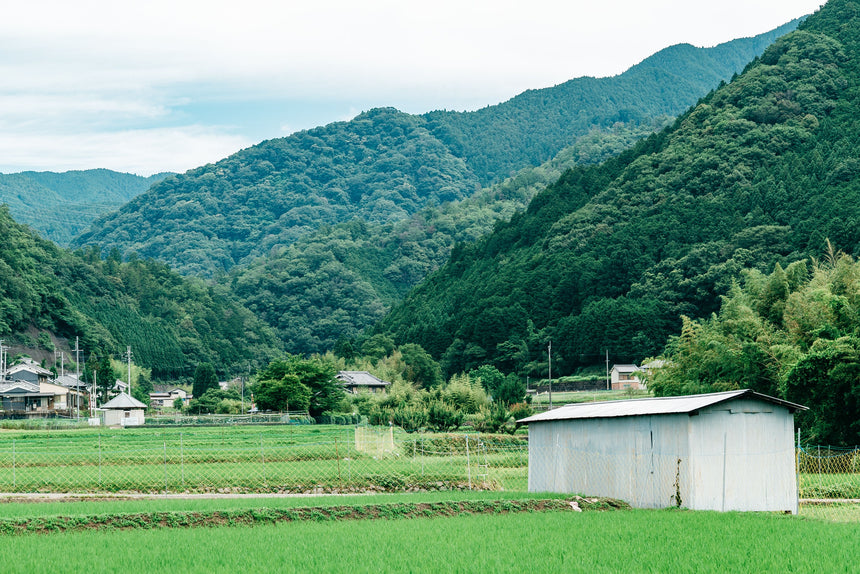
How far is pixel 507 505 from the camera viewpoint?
839 inches

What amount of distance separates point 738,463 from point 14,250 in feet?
356

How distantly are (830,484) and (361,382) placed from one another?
6758 cm

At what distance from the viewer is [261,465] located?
33094 millimetres

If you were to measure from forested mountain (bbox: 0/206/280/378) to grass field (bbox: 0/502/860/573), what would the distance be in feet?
309

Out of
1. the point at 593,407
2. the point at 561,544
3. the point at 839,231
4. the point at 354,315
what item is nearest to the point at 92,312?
the point at 354,315

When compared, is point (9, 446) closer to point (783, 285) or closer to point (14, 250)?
point (783, 285)

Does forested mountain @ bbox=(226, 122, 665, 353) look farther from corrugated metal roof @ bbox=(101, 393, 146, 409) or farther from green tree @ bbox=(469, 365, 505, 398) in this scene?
corrugated metal roof @ bbox=(101, 393, 146, 409)

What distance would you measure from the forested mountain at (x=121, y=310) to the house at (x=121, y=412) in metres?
41.8

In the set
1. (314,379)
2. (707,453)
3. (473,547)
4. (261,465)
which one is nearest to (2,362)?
(314,379)

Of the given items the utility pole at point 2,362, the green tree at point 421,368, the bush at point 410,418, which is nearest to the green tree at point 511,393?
the bush at point 410,418

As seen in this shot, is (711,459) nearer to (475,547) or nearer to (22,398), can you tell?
(475,547)

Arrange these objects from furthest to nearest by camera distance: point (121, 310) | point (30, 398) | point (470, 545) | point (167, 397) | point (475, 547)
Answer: point (121, 310) < point (167, 397) < point (30, 398) < point (470, 545) < point (475, 547)

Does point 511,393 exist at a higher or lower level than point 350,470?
lower

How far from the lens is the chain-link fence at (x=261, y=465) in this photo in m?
27.6
